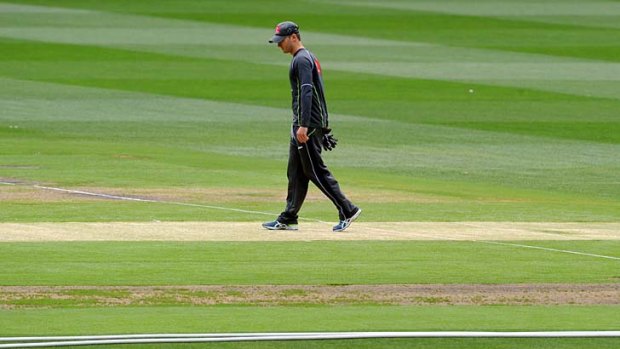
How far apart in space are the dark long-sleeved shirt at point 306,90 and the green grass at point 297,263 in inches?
50.1

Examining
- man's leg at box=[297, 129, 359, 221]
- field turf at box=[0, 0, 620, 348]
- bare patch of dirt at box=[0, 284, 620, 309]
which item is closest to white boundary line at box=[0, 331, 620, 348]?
field turf at box=[0, 0, 620, 348]

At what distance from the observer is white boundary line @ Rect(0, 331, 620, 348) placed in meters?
10.3

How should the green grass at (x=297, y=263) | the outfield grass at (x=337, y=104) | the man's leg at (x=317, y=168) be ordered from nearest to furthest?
the green grass at (x=297, y=263) → the man's leg at (x=317, y=168) → the outfield grass at (x=337, y=104)

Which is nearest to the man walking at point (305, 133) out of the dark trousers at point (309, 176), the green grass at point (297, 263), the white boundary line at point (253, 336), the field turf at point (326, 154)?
the dark trousers at point (309, 176)

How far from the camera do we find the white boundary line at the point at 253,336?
10281mm

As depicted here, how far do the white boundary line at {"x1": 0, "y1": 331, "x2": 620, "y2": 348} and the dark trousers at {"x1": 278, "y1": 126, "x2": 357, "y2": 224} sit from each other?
4810 mm

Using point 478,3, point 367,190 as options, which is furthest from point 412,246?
point 478,3

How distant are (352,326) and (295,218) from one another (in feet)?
15.7

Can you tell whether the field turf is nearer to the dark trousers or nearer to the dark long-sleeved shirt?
the dark trousers

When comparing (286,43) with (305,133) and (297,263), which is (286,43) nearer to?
(305,133)

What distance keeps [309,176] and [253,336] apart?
500cm

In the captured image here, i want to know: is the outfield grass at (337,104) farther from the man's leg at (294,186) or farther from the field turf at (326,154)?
the man's leg at (294,186)

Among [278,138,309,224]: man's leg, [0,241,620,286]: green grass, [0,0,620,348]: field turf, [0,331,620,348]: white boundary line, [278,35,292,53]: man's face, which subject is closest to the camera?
[0,331,620,348]: white boundary line

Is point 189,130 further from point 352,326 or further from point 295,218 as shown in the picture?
point 352,326
